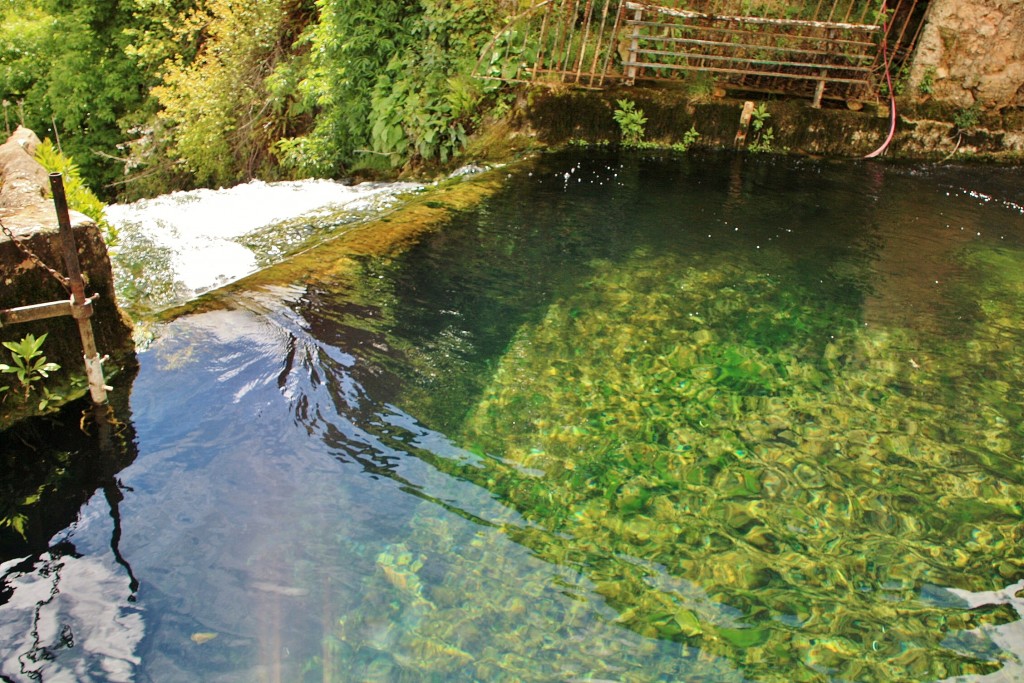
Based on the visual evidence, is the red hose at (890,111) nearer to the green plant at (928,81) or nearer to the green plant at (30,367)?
the green plant at (928,81)

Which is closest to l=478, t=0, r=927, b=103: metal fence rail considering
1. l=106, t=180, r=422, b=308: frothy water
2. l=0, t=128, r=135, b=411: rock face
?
l=106, t=180, r=422, b=308: frothy water

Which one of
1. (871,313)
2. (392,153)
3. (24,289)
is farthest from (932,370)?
(392,153)

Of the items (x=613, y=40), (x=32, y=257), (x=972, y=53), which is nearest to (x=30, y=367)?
(x=32, y=257)

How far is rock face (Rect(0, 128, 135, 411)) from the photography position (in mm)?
4160

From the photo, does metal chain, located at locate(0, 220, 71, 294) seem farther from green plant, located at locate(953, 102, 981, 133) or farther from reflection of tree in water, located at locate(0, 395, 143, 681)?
green plant, located at locate(953, 102, 981, 133)

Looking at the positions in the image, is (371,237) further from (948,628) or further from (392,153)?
(948,628)

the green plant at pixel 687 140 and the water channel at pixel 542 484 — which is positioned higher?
the green plant at pixel 687 140

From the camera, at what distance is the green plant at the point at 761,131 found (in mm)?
10656

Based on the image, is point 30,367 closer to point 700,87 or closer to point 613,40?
point 613,40

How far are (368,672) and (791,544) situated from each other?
231 cm

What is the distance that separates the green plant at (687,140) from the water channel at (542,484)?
4216 millimetres

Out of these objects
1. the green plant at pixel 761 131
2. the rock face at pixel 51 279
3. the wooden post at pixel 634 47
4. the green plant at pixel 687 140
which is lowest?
the rock face at pixel 51 279

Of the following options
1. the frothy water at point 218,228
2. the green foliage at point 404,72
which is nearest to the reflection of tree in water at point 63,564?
the frothy water at point 218,228

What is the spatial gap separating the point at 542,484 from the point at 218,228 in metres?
5.09
